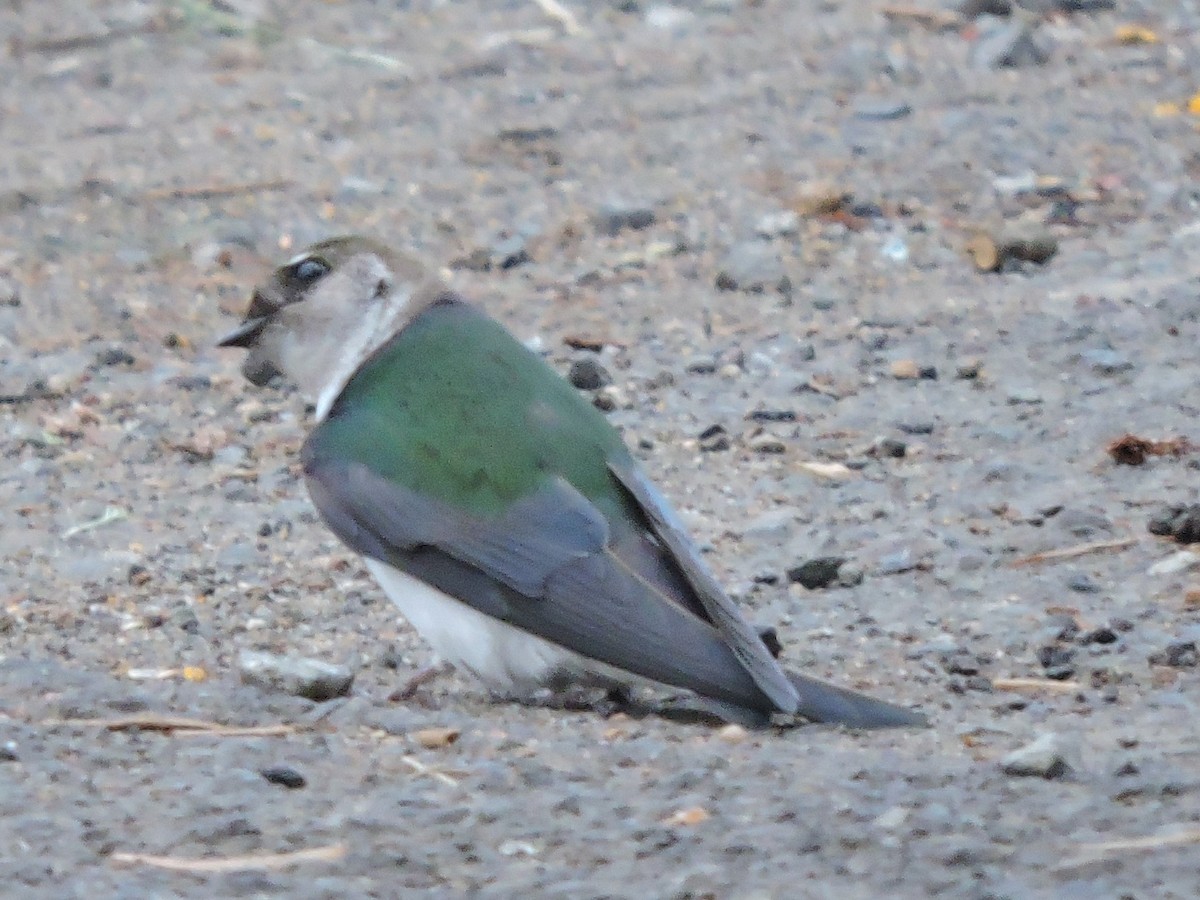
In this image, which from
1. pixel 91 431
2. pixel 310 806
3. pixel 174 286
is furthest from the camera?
pixel 174 286

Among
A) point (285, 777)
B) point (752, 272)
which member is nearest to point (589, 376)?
point (752, 272)

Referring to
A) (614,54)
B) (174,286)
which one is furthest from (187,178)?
(614,54)

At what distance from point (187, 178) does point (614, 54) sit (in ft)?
7.30

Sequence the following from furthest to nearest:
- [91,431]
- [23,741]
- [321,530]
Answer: [91,431]
[321,530]
[23,741]

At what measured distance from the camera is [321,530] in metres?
5.96

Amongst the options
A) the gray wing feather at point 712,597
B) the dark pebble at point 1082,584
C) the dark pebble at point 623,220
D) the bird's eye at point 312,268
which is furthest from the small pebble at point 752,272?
the gray wing feather at point 712,597

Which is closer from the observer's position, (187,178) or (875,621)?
(875,621)

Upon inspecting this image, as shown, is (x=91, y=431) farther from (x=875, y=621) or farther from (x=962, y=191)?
(x=962, y=191)

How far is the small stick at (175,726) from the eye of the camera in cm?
421

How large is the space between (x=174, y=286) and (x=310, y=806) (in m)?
4.44

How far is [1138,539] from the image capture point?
532 cm

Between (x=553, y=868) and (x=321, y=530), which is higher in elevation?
(x=553, y=868)

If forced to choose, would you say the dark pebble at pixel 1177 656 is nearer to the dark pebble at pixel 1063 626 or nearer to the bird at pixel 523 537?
the dark pebble at pixel 1063 626

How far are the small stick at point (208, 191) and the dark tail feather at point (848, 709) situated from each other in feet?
15.9
